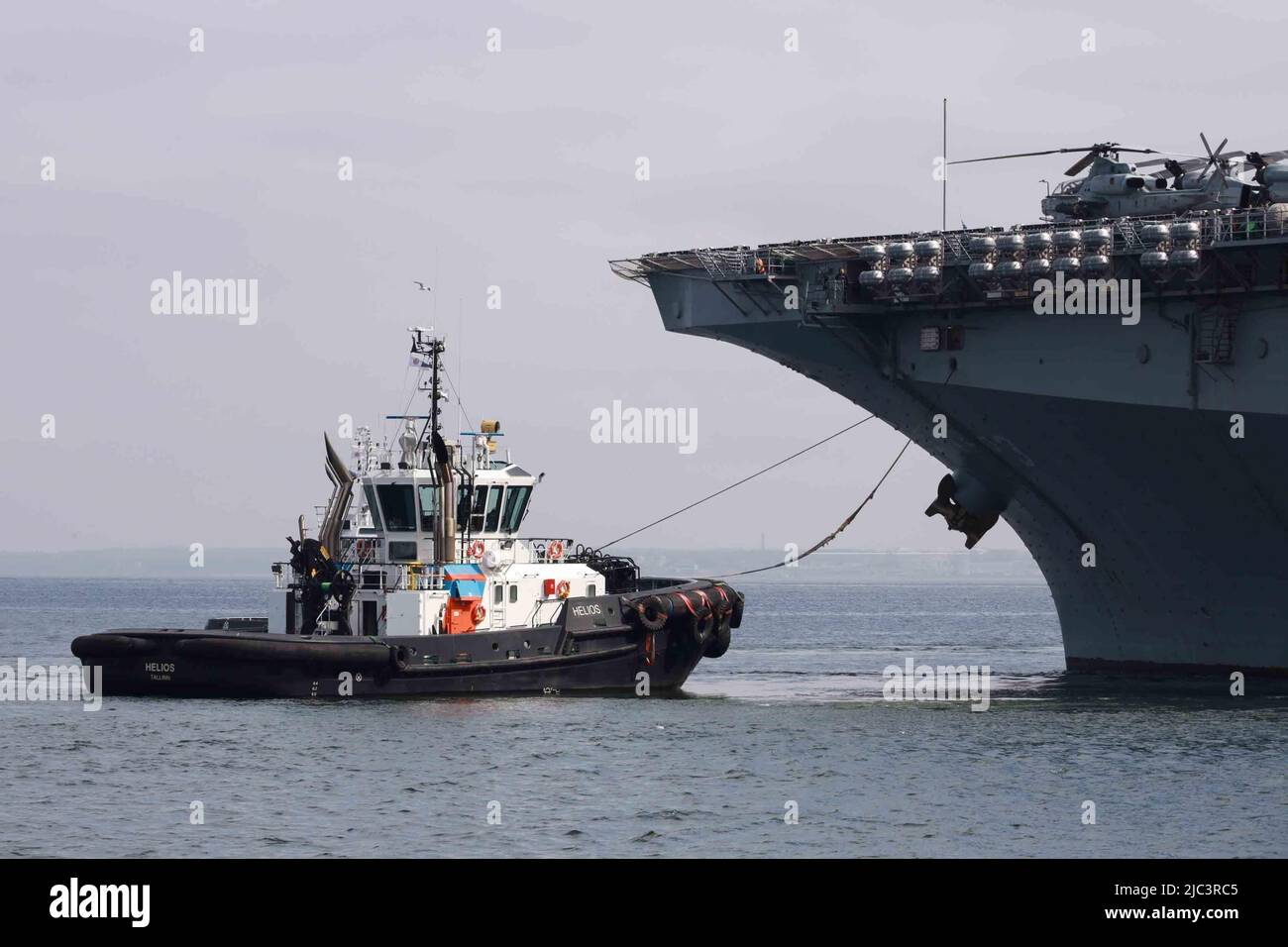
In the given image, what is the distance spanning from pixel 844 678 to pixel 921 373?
39.6 feet

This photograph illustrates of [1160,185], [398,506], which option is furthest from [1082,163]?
[398,506]

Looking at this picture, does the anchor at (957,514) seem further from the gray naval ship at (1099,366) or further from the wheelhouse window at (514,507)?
the wheelhouse window at (514,507)

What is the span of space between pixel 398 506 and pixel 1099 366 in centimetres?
1280

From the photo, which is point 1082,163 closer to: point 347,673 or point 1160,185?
point 1160,185

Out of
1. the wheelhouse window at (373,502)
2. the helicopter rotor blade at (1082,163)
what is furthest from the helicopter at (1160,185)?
the wheelhouse window at (373,502)

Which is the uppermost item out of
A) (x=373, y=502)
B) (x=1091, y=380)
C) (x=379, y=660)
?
(x=1091, y=380)

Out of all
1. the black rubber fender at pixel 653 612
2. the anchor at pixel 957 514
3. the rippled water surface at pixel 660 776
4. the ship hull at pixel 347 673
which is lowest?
the rippled water surface at pixel 660 776

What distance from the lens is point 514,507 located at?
35.4 m

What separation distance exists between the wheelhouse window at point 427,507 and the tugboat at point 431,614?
35 mm

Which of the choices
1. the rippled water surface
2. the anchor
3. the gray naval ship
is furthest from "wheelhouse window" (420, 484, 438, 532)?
the anchor

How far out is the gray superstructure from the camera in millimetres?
30938

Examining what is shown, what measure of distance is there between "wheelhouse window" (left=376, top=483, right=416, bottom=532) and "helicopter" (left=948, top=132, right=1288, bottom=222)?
12.5 meters

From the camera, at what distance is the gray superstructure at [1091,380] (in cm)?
3094

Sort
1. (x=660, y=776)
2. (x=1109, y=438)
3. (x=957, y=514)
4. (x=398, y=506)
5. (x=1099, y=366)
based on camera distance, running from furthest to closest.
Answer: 1. (x=957, y=514)
2. (x=398, y=506)
3. (x=1109, y=438)
4. (x=1099, y=366)
5. (x=660, y=776)
